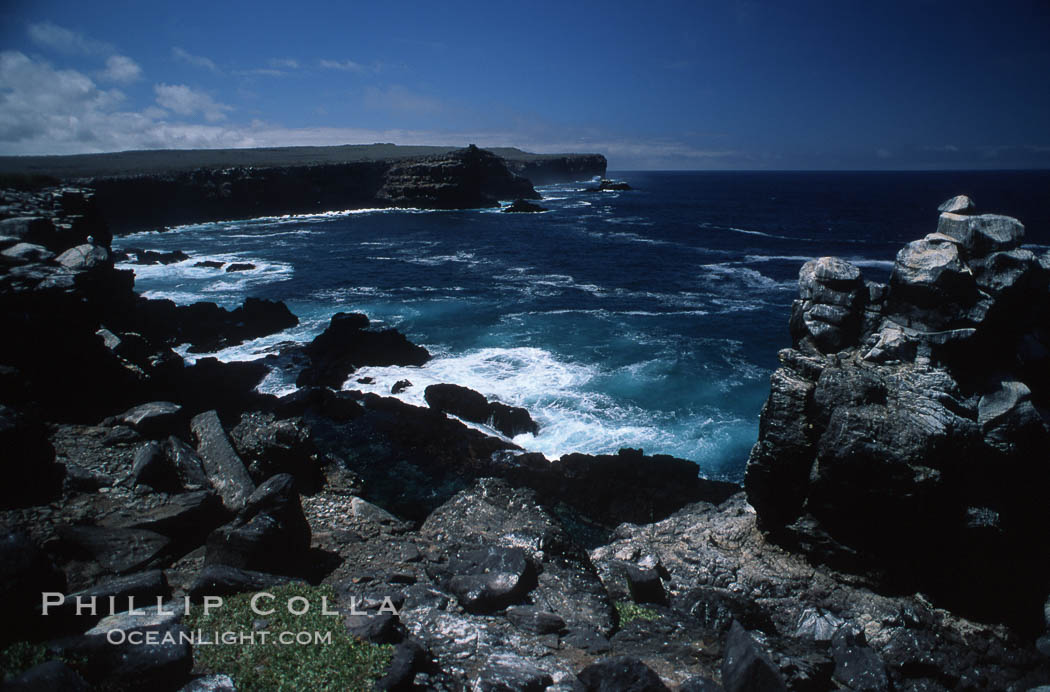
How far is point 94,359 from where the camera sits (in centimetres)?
1508

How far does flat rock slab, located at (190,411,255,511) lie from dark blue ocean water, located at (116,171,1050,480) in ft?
34.1

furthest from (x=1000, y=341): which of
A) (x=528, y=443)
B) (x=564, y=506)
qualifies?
(x=528, y=443)

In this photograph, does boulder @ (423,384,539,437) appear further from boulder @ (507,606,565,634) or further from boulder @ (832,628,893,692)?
boulder @ (832,628,893,692)

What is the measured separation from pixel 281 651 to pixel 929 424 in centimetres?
1195

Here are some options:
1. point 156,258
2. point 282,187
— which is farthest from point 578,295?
point 282,187

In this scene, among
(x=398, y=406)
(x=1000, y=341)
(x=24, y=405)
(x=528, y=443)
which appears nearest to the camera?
(x=1000, y=341)

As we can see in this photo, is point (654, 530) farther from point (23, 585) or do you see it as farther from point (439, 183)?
point (439, 183)

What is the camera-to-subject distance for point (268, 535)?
942 centimetres

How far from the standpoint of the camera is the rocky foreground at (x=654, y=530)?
7.66m

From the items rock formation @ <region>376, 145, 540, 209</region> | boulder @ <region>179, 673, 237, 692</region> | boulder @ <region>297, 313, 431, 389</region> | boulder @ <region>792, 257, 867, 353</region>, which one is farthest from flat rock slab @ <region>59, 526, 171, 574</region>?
rock formation @ <region>376, 145, 540, 209</region>

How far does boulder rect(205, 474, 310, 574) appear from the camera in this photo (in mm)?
9195

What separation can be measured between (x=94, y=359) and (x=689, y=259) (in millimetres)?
51676

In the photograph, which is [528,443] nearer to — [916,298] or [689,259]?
[916,298]

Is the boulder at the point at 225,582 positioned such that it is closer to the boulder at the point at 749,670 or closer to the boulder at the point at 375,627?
the boulder at the point at 375,627
